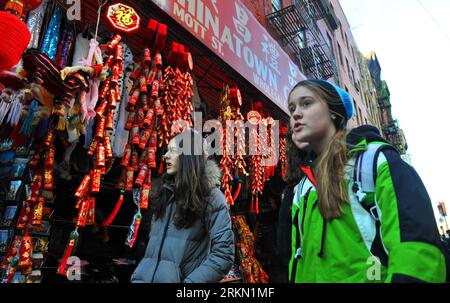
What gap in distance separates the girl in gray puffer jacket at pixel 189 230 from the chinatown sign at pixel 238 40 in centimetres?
193

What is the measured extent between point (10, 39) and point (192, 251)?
191 cm

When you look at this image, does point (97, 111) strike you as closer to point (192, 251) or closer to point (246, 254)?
point (192, 251)

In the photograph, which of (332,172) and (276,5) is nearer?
(332,172)

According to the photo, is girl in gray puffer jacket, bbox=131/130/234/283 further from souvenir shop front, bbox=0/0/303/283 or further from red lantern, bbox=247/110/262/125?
red lantern, bbox=247/110/262/125

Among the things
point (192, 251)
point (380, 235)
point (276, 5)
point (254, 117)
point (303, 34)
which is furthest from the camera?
point (303, 34)

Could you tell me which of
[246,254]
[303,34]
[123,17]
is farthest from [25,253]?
[303,34]

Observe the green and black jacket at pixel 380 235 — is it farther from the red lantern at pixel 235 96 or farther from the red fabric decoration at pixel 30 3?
the red lantern at pixel 235 96

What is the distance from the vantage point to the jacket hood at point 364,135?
1211mm

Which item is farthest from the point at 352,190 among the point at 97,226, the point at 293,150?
the point at 97,226

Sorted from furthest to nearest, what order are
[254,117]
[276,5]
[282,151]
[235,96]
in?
[276,5]
[282,151]
[254,117]
[235,96]

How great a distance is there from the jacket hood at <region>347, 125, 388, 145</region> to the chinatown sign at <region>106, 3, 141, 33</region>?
260 centimetres

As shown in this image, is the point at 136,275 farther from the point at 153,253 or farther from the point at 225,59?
the point at 225,59

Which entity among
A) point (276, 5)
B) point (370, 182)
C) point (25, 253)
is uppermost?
point (276, 5)

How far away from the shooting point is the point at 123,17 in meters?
2.84
